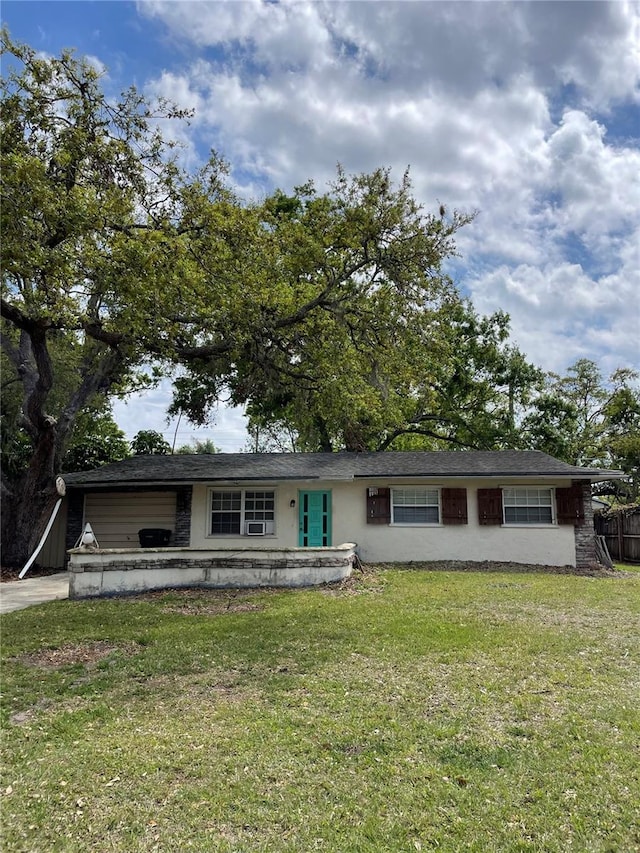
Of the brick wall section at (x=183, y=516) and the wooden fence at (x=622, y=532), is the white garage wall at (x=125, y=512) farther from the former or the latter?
the wooden fence at (x=622, y=532)

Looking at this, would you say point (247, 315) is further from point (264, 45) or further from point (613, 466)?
point (613, 466)

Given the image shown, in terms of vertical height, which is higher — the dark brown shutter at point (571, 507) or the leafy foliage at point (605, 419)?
the leafy foliage at point (605, 419)

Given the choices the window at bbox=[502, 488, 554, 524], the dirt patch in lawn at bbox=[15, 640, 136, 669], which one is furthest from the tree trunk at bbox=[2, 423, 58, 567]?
the window at bbox=[502, 488, 554, 524]

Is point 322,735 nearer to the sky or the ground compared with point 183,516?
nearer to the ground

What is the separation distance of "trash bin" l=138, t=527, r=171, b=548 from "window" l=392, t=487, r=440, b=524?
6.28 m

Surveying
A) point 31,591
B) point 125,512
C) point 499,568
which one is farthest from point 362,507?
point 31,591

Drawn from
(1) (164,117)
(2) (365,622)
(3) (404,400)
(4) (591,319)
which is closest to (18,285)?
(1) (164,117)

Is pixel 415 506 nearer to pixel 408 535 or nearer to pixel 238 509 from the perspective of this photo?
pixel 408 535

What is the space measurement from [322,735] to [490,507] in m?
11.6

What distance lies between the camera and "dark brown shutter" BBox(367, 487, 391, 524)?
1498cm

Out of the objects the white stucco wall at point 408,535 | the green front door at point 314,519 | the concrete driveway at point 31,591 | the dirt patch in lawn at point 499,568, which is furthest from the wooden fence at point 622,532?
the concrete driveway at point 31,591

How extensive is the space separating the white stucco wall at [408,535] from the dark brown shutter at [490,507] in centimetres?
15

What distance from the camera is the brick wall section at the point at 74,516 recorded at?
1526cm

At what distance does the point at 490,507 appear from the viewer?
14672 millimetres
